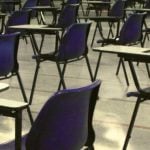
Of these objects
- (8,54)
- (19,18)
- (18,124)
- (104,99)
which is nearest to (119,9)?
(19,18)

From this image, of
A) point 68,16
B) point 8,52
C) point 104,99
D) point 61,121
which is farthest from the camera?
point 68,16

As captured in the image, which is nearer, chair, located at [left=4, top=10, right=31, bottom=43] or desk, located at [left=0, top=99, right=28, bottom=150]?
desk, located at [left=0, top=99, right=28, bottom=150]

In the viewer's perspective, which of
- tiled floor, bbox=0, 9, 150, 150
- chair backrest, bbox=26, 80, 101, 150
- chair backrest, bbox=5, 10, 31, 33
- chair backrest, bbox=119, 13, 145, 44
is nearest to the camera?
chair backrest, bbox=26, 80, 101, 150

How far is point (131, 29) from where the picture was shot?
505 centimetres

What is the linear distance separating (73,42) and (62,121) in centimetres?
254

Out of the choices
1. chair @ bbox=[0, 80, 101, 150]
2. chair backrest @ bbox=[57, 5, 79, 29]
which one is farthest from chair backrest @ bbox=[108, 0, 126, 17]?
chair @ bbox=[0, 80, 101, 150]

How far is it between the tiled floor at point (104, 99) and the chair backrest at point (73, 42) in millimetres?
536

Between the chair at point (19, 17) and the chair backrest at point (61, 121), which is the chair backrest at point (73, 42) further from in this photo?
the chair backrest at point (61, 121)

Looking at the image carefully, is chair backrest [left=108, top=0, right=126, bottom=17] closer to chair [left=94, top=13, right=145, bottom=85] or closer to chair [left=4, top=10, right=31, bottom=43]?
chair [left=4, top=10, right=31, bottom=43]

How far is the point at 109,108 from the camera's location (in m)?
4.23

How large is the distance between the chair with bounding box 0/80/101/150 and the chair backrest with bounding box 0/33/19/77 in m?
1.56

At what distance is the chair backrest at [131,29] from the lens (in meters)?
4.98

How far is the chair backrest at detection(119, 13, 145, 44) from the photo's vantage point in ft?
16.3

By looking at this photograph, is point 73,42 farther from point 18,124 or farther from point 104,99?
point 18,124
